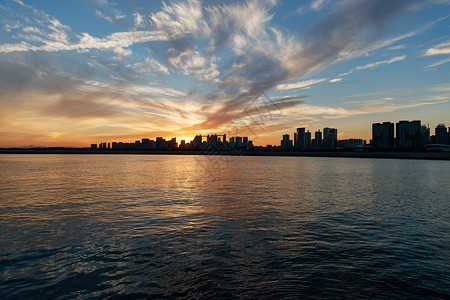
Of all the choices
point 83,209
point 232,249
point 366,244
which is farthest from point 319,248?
point 83,209

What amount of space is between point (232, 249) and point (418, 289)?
6.66 metres

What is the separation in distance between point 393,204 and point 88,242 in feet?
76.3

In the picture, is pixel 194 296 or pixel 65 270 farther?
pixel 65 270

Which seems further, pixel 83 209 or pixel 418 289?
pixel 83 209

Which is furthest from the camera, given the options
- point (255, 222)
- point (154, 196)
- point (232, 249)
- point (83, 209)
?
point (154, 196)

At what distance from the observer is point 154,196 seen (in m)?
25.8

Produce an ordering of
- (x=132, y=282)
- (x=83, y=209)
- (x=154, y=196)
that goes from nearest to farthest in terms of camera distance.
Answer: (x=132, y=282) → (x=83, y=209) → (x=154, y=196)

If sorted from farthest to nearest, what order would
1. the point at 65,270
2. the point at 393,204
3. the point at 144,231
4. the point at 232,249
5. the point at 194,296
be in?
the point at 393,204 → the point at 144,231 → the point at 232,249 → the point at 65,270 → the point at 194,296

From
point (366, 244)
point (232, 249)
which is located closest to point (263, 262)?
point (232, 249)

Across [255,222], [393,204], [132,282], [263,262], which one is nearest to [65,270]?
[132,282]

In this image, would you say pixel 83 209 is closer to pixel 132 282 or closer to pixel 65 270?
pixel 65 270

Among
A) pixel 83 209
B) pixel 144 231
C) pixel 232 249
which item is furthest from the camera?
pixel 83 209

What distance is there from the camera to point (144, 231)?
1417 centimetres

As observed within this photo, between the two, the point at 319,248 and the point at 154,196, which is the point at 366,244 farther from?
the point at 154,196
